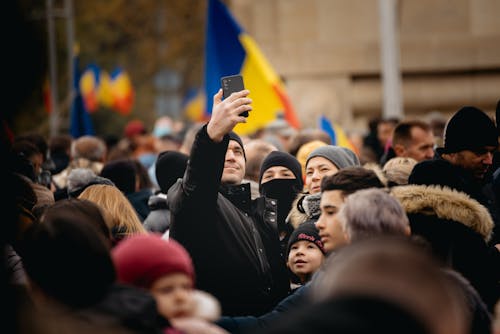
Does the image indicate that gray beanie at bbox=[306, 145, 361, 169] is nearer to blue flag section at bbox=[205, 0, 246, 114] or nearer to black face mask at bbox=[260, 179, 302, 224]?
black face mask at bbox=[260, 179, 302, 224]

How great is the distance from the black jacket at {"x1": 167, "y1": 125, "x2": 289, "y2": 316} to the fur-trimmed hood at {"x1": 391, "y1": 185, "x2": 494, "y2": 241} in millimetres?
923

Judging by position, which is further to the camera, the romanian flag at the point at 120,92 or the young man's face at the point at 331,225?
the romanian flag at the point at 120,92

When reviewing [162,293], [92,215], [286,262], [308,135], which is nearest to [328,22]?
[308,135]

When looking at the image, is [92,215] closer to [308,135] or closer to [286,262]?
[286,262]

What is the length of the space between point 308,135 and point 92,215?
15.4ft

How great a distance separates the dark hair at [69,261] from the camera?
3.83 metres

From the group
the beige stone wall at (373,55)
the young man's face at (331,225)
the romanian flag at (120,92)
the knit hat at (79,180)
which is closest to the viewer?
the young man's face at (331,225)

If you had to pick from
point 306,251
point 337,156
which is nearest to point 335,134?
point 337,156

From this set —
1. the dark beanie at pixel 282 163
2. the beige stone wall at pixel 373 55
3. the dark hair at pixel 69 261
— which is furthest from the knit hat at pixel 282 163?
the beige stone wall at pixel 373 55

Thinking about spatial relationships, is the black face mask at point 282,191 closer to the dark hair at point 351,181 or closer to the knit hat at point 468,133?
the knit hat at point 468,133

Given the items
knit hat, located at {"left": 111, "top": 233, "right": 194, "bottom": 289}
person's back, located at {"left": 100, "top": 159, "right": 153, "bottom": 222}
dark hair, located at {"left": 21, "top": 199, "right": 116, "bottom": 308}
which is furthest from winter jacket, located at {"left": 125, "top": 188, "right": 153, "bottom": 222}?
knit hat, located at {"left": 111, "top": 233, "right": 194, "bottom": 289}

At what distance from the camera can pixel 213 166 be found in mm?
5797

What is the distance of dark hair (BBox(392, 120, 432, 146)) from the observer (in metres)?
9.24

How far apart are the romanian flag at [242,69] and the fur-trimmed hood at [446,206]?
6.55 metres
